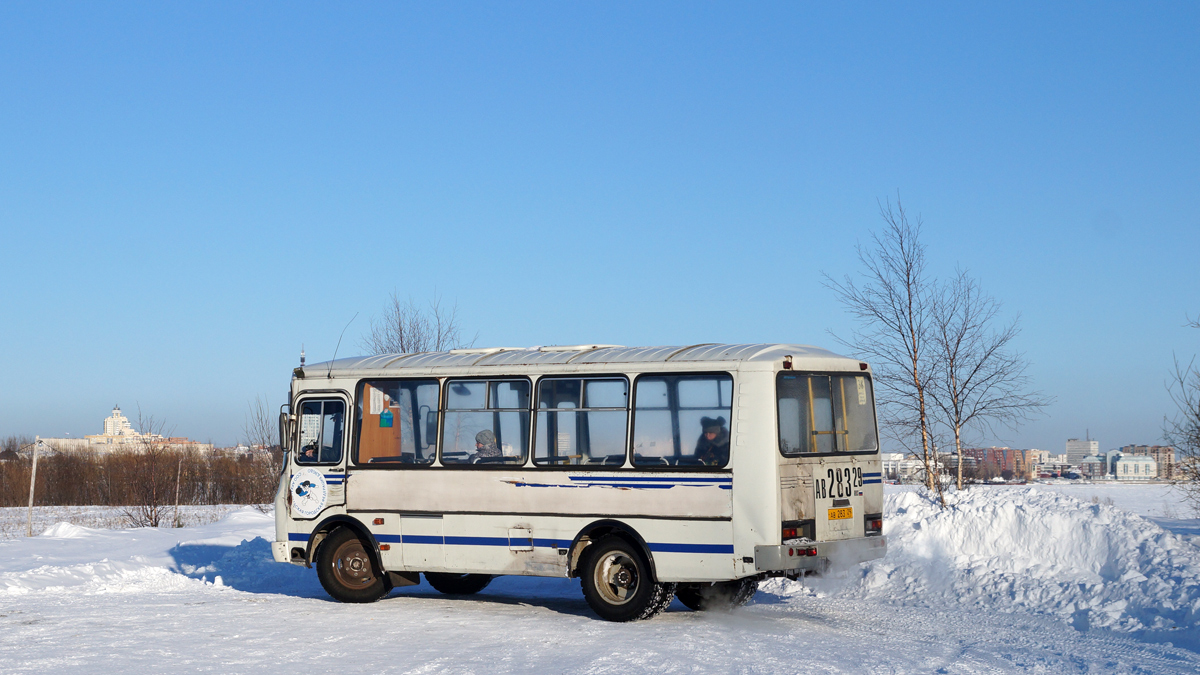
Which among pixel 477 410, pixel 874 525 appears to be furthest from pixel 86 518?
pixel 874 525

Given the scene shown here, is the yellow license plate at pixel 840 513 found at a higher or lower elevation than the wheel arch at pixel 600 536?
higher

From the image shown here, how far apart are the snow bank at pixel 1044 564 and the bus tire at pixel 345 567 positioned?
20.4ft

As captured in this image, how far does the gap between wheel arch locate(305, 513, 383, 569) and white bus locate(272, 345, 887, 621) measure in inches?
0.9

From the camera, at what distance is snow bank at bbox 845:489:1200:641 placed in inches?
460

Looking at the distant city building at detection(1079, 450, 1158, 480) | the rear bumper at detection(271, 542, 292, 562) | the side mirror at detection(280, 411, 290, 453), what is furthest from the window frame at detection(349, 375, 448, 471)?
the distant city building at detection(1079, 450, 1158, 480)

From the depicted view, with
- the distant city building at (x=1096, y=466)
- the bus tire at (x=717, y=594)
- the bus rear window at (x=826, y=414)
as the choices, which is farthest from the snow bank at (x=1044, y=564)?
the distant city building at (x=1096, y=466)

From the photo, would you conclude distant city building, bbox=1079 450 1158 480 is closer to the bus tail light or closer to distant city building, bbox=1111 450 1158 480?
distant city building, bbox=1111 450 1158 480

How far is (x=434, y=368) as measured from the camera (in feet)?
44.6

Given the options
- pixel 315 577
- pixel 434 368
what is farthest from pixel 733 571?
pixel 315 577

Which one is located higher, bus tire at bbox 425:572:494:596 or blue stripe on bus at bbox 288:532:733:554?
blue stripe on bus at bbox 288:532:733:554

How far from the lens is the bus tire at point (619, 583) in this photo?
11898 mm

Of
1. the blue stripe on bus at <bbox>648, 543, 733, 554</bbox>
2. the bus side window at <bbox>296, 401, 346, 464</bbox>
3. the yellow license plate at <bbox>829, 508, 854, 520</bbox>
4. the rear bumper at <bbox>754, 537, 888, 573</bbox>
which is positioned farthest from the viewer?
the bus side window at <bbox>296, 401, 346, 464</bbox>

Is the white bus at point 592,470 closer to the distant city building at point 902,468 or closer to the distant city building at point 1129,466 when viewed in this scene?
the distant city building at point 902,468

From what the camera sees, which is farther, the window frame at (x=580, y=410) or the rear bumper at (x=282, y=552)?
the rear bumper at (x=282, y=552)
